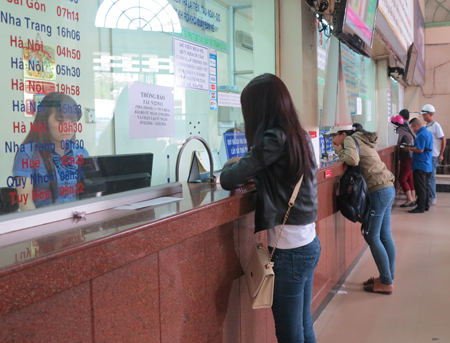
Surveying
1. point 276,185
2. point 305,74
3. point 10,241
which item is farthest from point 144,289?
point 305,74

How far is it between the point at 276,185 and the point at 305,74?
1643mm

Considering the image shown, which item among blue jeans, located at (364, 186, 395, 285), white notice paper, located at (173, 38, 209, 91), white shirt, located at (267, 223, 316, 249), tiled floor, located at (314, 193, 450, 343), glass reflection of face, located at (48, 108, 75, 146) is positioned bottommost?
tiled floor, located at (314, 193, 450, 343)

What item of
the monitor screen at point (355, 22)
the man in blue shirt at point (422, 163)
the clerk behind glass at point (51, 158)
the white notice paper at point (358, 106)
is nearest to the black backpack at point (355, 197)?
the monitor screen at point (355, 22)

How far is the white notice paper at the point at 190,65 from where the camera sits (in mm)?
2326

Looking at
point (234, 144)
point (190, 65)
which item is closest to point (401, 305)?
point (234, 144)

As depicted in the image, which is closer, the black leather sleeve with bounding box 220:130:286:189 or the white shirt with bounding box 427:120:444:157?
the black leather sleeve with bounding box 220:130:286:189

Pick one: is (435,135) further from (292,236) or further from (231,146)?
(292,236)

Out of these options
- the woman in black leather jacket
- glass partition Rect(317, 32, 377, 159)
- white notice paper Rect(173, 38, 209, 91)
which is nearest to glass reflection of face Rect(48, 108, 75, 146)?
the woman in black leather jacket

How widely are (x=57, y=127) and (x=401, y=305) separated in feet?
9.36

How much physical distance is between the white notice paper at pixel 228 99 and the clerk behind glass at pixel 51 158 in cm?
122

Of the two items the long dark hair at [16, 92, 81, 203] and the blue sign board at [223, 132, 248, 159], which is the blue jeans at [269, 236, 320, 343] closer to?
the long dark hair at [16, 92, 81, 203]

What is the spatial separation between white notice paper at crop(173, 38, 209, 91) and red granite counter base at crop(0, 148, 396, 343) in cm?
61

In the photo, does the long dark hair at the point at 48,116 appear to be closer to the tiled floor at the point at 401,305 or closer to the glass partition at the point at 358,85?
the tiled floor at the point at 401,305

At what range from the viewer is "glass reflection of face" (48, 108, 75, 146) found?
1547mm
